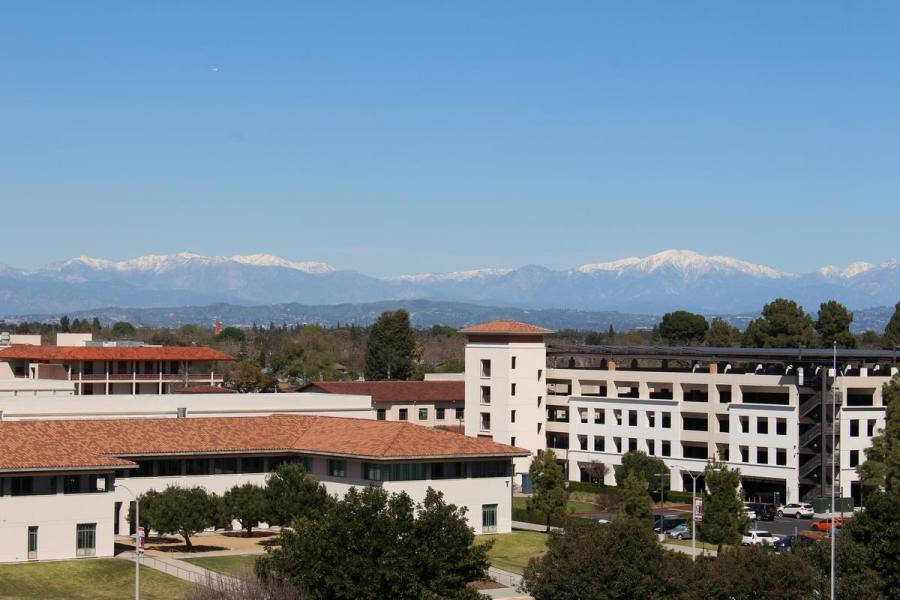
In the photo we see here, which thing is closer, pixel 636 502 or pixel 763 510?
pixel 636 502

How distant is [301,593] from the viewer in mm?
50625

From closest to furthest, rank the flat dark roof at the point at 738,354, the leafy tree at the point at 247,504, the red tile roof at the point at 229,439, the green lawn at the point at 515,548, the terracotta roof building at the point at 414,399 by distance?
the red tile roof at the point at 229,439
the green lawn at the point at 515,548
the leafy tree at the point at 247,504
the flat dark roof at the point at 738,354
the terracotta roof building at the point at 414,399

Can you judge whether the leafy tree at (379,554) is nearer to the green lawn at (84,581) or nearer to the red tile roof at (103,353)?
the green lawn at (84,581)

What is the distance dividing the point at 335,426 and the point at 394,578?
3125 cm

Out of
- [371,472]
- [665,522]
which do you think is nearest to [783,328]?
[665,522]

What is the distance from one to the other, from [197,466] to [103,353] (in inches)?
1690

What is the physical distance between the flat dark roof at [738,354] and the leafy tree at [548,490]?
81.6 feet

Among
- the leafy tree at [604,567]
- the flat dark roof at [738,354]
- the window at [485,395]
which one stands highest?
the flat dark roof at [738,354]

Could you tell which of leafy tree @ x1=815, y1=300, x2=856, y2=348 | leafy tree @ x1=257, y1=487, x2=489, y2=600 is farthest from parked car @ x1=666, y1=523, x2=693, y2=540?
leafy tree @ x1=815, y1=300, x2=856, y2=348

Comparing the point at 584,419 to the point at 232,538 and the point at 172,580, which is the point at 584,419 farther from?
the point at 172,580

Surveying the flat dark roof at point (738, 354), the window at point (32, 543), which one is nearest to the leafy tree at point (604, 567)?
the window at point (32, 543)

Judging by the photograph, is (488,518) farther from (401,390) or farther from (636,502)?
(401,390)

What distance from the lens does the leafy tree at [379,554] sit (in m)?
50.7

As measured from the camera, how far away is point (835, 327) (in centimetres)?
14012
